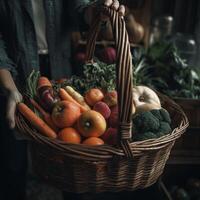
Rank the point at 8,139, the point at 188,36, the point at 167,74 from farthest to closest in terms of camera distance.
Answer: the point at 188,36 < the point at 167,74 < the point at 8,139

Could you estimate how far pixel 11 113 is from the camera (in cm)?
88

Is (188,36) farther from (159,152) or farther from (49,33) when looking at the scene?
(159,152)

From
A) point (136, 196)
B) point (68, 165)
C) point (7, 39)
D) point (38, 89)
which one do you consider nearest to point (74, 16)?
point (7, 39)

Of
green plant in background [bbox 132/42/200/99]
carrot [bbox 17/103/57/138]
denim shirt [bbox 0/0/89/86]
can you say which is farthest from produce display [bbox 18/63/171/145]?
green plant in background [bbox 132/42/200/99]

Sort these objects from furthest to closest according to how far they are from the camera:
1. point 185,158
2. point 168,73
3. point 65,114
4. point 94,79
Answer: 1. point 168,73
2. point 185,158
3. point 94,79
4. point 65,114

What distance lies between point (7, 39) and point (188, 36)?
1015mm


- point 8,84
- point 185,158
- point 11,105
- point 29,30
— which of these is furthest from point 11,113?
point 185,158

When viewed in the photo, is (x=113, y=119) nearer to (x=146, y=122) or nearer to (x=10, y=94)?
(x=146, y=122)

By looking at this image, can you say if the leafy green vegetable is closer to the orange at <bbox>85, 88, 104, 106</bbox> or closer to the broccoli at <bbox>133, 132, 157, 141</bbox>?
the orange at <bbox>85, 88, 104, 106</bbox>

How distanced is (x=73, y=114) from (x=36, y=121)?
0.32ft

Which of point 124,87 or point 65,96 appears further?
point 65,96

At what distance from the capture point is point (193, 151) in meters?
1.46

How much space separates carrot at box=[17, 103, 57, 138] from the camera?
0.87 meters

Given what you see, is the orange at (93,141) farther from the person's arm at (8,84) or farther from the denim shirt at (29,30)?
the denim shirt at (29,30)
